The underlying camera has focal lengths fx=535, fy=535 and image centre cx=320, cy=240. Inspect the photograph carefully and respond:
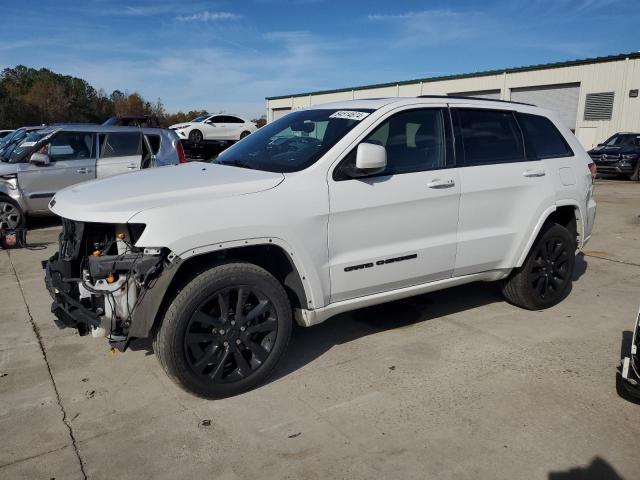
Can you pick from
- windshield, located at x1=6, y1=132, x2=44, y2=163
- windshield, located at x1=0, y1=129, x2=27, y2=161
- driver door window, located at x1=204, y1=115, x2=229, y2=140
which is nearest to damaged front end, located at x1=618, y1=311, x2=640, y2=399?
windshield, located at x1=6, y1=132, x2=44, y2=163

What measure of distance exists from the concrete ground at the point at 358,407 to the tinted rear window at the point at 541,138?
1.49 meters

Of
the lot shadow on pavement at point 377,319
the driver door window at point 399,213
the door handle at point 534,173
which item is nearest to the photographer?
the driver door window at point 399,213

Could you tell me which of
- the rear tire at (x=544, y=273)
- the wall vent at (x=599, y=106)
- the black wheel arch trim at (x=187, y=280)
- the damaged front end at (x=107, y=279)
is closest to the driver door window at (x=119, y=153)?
the damaged front end at (x=107, y=279)

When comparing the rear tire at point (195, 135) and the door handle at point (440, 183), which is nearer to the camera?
the door handle at point (440, 183)

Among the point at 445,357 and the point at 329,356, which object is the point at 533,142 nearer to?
the point at 445,357

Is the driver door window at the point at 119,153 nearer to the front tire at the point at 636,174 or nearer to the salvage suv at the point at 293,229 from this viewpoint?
the salvage suv at the point at 293,229

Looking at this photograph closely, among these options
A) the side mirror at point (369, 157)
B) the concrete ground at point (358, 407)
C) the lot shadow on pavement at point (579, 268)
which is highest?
the side mirror at point (369, 157)

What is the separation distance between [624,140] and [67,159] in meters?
18.8

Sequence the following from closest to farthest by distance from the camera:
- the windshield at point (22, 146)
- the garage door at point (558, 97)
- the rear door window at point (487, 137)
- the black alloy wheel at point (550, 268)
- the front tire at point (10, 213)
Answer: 1. the rear door window at point (487, 137)
2. the black alloy wheel at point (550, 268)
3. the front tire at point (10, 213)
4. the windshield at point (22, 146)
5. the garage door at point (558, 97)

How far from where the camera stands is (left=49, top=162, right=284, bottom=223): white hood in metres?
3.11

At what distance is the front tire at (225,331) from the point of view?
316 centimetres

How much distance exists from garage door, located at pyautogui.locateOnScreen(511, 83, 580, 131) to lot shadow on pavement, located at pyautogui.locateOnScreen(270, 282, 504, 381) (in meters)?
23.8

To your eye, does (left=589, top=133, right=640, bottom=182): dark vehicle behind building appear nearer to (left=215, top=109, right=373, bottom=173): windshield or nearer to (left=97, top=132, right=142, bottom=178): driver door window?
(left=97, top=132, right=142, bottom=178): driver door window

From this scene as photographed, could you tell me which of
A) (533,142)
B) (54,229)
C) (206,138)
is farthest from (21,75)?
(533,142)
